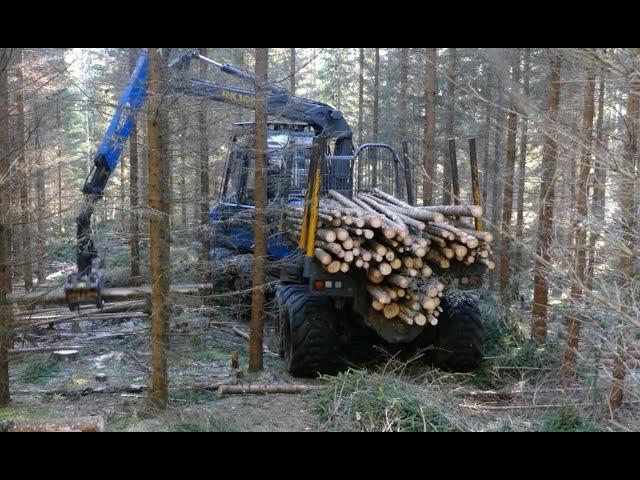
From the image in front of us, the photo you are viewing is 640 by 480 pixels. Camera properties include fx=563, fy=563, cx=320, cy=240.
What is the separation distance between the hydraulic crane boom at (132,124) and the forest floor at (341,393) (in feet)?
4.24

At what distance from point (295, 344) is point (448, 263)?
2.42 m

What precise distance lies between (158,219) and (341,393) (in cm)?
286

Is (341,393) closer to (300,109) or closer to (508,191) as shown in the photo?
(300,109)

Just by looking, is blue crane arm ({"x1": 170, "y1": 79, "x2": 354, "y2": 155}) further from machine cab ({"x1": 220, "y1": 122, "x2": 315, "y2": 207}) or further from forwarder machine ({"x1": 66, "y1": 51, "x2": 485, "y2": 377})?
machine cab ({"x1": 220, "y1": 122, "x2": 315, "y2": 207})

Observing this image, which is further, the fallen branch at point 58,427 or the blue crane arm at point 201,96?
the blue crane arm at point 201,96

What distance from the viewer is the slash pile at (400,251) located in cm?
720

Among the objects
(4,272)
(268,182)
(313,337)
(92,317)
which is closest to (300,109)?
(268,182)

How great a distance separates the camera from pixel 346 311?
8586mm

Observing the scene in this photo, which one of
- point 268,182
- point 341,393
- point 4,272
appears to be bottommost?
point 341,393

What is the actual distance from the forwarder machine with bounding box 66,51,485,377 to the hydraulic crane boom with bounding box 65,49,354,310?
0.02 meters

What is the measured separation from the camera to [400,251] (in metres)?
7.20

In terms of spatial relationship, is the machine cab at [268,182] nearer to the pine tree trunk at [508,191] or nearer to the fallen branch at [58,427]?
the pine tree trunk at [508,191]

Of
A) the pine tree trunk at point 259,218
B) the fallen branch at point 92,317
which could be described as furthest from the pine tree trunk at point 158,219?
the fallen branch at point 92,317
